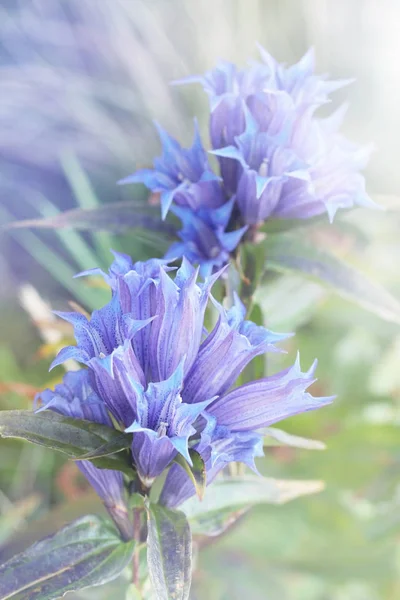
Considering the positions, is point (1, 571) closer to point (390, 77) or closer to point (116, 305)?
point (116, 305)

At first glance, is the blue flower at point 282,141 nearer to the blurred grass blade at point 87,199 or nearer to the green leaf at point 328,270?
the green leaf at point 328,270

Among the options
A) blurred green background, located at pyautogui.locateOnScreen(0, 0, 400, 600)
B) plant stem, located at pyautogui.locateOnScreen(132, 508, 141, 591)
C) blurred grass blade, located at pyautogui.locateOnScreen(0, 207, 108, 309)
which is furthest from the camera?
blurred grass blade, located at pyautogui.locateOnScreen(0, 207, 108, 309)

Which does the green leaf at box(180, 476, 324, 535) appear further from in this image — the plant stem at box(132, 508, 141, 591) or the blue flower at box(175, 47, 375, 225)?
the blue flower at box(175, 47, 375, 225)

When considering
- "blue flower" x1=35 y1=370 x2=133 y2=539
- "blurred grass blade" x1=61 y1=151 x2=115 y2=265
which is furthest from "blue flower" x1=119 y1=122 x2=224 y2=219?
"blurred grass blade" x1=61 y1=151 x2=115 y2=265

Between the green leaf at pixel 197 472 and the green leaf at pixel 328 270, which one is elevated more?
the green leaf at pixel 197 472

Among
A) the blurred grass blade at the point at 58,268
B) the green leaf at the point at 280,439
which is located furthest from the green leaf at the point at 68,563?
the blurred grass blade at the point at 58,268
